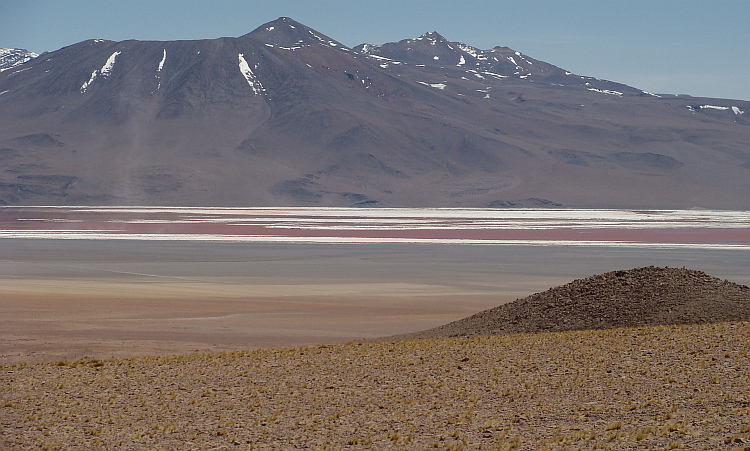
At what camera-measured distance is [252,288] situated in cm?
3203

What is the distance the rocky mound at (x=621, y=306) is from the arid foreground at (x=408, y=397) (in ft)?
7.67

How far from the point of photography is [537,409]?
41.8 ft

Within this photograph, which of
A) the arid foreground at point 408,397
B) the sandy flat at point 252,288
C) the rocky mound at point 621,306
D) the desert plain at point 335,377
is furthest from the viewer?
the sandy flat at point 252,288

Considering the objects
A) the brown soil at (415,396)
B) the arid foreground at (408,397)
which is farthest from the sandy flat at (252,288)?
the arid foreground at (408,397)

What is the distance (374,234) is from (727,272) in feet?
109

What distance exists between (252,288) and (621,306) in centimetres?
1444

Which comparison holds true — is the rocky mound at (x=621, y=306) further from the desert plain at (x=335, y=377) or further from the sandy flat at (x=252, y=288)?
the sandy flat at (x=252, y=288)

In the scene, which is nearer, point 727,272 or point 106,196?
point 727,272

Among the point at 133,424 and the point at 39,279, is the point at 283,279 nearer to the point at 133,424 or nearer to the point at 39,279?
the point at 39,279

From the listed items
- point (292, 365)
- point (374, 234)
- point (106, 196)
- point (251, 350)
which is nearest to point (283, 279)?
point (251, 350)

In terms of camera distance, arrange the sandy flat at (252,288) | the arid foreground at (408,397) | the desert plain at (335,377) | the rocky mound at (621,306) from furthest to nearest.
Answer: the sandy flat at (252,288), the rocky mound at (621,306), the desert plain at (335,377), the arid foreground at (408,397)

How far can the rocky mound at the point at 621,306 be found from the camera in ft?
67.4

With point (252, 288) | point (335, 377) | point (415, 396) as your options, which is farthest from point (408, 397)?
point (252, 288)

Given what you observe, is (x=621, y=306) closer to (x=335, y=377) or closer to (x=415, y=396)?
(x=335, y=377)
